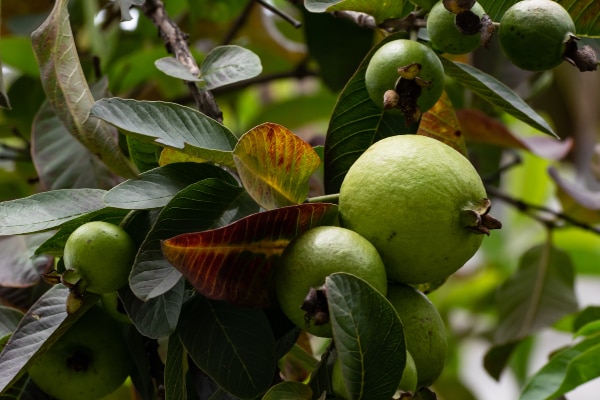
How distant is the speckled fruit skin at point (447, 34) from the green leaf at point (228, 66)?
0.16 m

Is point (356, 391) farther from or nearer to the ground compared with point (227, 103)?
farther from the ground

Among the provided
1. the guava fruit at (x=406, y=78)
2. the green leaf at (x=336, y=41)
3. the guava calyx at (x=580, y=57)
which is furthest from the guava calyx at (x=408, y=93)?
the green leaf at (x=336, y=41)

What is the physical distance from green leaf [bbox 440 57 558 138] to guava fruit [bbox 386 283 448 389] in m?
0.18

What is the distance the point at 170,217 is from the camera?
22.6 inches

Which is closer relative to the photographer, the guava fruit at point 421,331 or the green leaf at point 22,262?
the guava fruit at point 421,331

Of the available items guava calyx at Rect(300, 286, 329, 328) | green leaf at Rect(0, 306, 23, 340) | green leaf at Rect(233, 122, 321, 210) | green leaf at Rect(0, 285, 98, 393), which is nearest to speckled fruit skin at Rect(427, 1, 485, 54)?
green leaf at Rect(233, 122, 321, 210)

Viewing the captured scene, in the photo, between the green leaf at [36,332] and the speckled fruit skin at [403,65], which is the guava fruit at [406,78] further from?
the green leaf at [36,332]

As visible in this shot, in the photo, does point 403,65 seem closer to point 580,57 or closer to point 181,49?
point 580,57

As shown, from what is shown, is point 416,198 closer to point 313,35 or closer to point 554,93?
point 313,35

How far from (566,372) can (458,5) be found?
0.39 meters

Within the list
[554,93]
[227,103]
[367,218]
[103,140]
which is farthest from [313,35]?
[554,93]

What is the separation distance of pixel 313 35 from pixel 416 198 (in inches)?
25.7

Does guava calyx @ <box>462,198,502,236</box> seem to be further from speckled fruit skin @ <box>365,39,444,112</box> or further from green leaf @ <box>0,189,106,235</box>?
green leaf @ <box>0,189,106,235</box>

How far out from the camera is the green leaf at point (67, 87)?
0.67 meters
